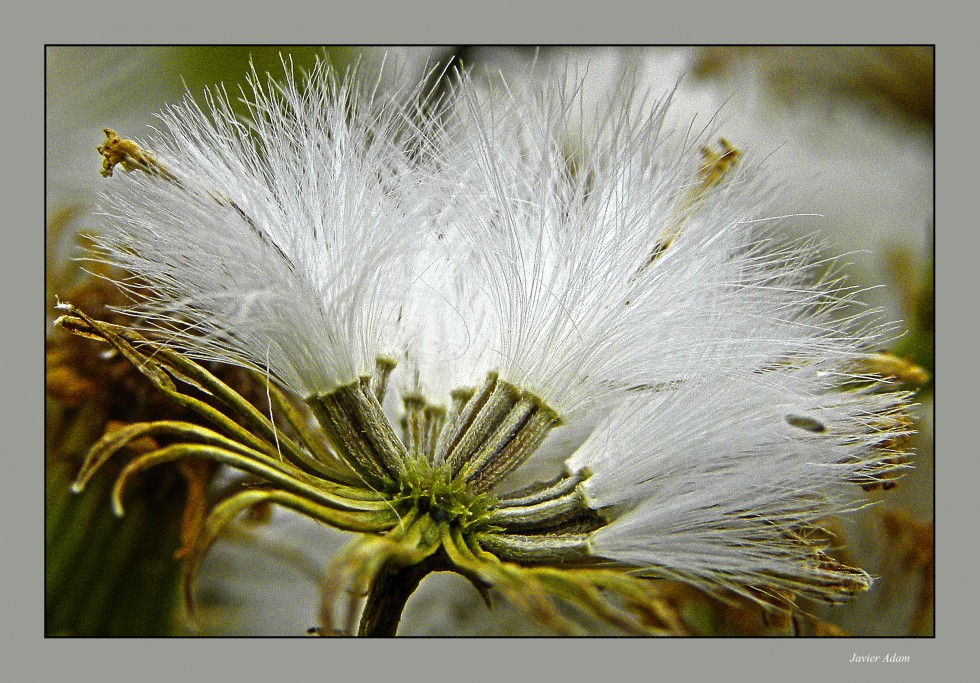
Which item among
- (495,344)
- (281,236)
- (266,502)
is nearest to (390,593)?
(266,502)

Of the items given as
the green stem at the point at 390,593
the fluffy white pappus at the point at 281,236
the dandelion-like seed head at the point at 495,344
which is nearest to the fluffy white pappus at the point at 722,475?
the dandelion-like seed head at the point at 495,344

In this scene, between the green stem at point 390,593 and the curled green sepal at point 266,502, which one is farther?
the green stem at point 390,593

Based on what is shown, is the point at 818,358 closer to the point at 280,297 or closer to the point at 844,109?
the point at 280,297

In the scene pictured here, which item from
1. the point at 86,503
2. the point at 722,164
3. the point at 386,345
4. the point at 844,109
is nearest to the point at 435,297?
the point at 386,345

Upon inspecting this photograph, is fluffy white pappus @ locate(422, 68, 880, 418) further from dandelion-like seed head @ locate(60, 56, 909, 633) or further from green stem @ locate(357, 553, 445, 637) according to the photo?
green stem @ locate(357, 553, 445, 637)

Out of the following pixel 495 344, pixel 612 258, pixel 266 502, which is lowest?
pixel 266 502

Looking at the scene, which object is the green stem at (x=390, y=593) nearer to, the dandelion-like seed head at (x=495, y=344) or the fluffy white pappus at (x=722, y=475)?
the dandelion-like seed head at (x=495, y=344)

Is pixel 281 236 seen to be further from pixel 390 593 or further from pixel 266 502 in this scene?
pixel 390 593
